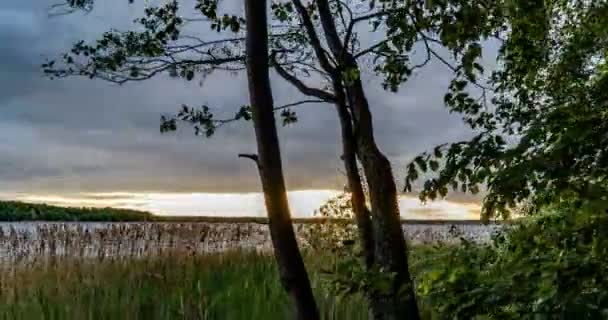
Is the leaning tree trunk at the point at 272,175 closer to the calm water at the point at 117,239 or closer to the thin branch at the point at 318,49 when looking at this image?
the thin branch at the point at 318,49

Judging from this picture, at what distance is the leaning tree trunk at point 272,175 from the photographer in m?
3.42

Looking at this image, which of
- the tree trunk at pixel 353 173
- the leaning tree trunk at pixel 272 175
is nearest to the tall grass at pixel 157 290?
the tree trunk at pixel 353 173

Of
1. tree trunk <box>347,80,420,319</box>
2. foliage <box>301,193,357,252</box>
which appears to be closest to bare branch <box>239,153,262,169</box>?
tree trunk <box>347,80,420,319</box>

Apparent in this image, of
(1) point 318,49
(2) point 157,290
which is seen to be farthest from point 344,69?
(2) point 157,290

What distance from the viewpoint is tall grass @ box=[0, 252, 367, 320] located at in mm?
5832

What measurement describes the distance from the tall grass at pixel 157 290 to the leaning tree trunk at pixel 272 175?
212cm

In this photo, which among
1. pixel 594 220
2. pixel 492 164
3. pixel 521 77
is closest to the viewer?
pixel 594 220

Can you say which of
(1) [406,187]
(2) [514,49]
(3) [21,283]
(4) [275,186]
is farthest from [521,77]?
(3) [21,283]

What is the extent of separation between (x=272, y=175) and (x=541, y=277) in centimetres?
146

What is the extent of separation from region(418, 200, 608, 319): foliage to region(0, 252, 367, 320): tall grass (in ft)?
9.95

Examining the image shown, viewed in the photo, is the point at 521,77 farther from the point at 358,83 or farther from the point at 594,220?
the point at 594,220

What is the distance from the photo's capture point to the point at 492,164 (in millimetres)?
2381

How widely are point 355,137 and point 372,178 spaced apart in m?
0.26

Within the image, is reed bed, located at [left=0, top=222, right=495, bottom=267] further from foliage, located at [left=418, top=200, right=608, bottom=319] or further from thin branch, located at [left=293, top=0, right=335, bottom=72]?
foliage, located at [left=418, top=200, right=608, bottom=319]
